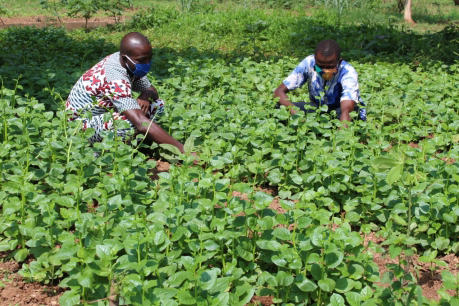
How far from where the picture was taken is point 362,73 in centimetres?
710

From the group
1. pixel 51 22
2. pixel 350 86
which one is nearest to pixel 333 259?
pixel 350 86

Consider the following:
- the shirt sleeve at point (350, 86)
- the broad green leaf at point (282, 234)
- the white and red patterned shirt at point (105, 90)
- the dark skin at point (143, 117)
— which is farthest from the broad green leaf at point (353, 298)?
the shirt sleeve at point (350, 86)

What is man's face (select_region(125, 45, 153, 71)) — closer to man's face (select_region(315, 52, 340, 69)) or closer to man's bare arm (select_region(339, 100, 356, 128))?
man's face (select_region(315, 52, 340, 69))

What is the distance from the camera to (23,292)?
2830mm

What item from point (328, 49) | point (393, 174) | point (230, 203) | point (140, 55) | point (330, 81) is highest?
point (393, 174)

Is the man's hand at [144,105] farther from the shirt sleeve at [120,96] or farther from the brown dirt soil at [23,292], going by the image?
the brown dirt soil at [23,292]

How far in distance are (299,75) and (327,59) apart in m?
0.50

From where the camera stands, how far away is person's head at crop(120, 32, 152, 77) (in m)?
4.39

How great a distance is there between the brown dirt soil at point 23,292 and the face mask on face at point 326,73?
3147 mm

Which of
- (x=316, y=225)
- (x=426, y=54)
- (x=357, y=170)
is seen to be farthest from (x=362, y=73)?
(x=316, y=225)

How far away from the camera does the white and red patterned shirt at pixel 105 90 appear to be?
432cm

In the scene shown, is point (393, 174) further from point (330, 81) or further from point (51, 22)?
point (51, 22)

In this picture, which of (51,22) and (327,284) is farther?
(51,22)

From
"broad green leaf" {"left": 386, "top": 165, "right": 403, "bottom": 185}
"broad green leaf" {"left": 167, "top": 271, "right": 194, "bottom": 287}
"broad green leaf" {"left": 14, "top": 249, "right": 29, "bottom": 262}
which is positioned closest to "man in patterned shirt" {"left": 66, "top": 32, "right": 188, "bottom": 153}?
"broad green leaf" {"left": 14, "top": 249, "right": 29, "bottom": 262}
